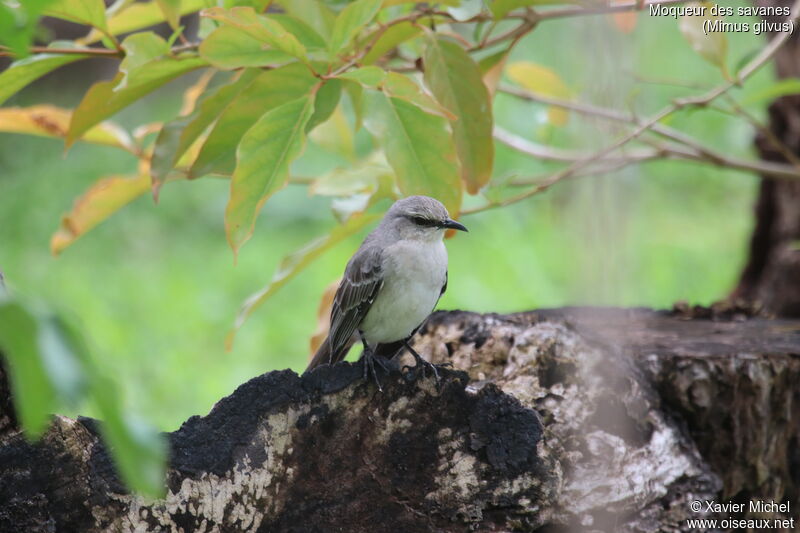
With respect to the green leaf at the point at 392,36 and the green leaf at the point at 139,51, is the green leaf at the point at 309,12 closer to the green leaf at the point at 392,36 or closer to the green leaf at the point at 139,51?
the green leaf at the point at 392,36

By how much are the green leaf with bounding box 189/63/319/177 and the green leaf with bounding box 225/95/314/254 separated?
142mm

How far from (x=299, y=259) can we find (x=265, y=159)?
823 millimetres

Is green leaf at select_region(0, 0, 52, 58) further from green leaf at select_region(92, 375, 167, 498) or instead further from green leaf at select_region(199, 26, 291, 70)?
green leaf at select_region(199, 26, 291, 70)

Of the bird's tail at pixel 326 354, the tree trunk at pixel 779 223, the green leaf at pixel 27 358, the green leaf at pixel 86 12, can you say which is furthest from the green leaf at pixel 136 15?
the tree trunk at pixel 779 223

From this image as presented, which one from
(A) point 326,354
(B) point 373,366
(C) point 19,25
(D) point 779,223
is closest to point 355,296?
(A) point 326,354

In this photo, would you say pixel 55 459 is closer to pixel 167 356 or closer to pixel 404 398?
pixel 404 398

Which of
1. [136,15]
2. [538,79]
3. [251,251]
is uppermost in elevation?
[251,251]

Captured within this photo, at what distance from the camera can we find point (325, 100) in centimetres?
238

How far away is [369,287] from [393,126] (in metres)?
0.76

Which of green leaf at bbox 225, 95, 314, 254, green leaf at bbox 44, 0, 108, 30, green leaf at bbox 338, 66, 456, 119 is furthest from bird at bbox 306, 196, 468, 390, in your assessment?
green leaf at bbox 44, 0, 108, 30

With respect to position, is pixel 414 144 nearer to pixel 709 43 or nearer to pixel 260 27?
pixel 260 27

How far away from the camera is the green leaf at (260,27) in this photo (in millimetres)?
2057

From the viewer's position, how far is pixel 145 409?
17.4ft

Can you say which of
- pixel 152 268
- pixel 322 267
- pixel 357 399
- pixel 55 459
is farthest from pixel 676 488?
pixel 152 268
